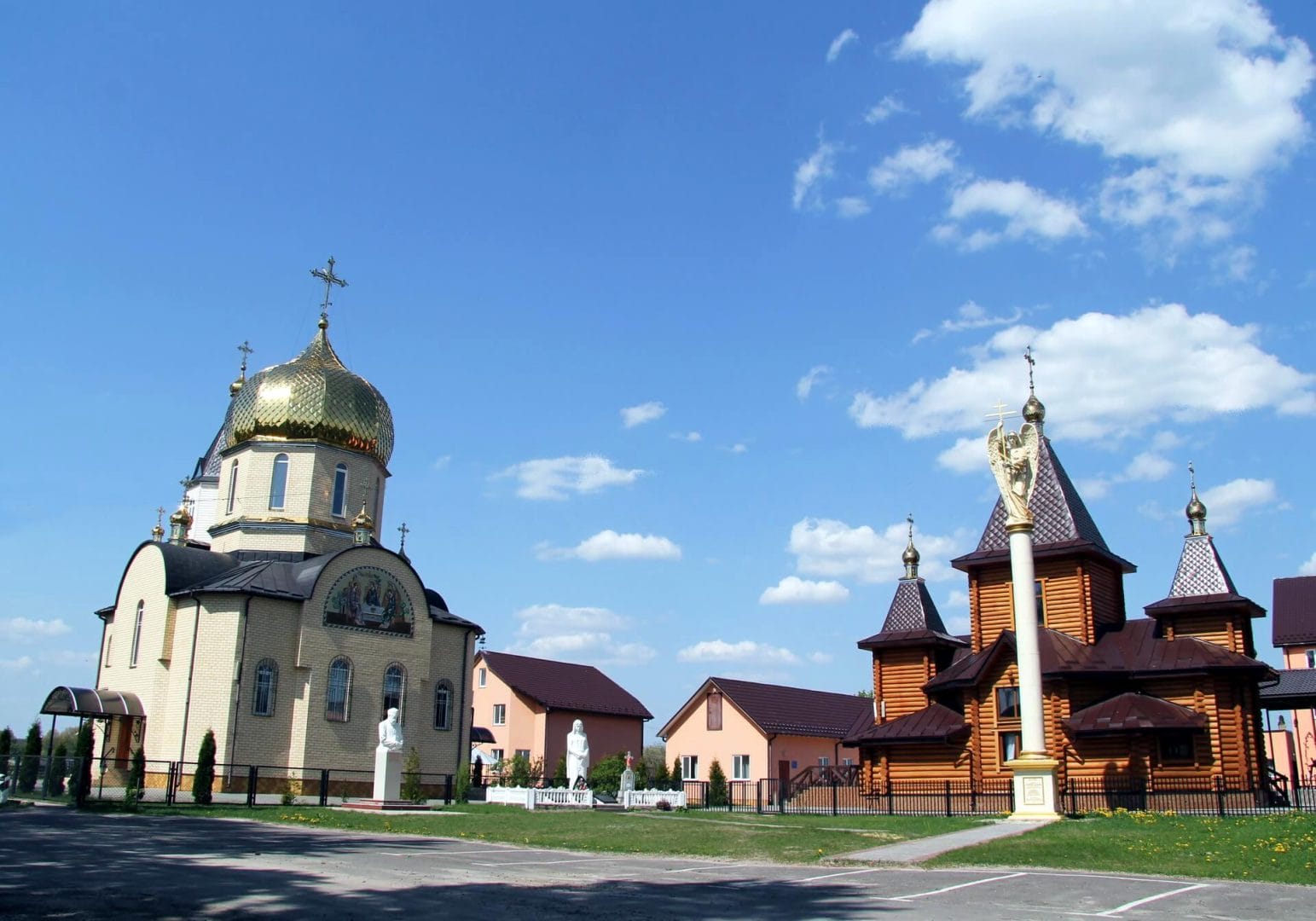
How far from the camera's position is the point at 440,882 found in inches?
463

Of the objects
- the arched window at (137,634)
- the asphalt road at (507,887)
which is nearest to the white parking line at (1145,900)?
the asphalt road at (507,887)

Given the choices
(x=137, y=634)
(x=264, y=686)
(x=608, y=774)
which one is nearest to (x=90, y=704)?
(x=137, y=634)

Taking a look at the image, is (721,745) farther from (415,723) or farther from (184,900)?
(184,900)

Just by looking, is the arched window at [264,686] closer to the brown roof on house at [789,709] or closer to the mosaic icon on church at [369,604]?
the mosaic icon on church at [369,604]

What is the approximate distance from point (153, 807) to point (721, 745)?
28.5 m

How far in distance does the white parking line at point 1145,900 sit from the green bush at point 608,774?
2584 centimetres

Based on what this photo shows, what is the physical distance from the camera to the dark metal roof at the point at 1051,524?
34375 millimetres

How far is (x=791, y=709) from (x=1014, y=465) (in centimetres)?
2510

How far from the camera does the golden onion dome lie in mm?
38000

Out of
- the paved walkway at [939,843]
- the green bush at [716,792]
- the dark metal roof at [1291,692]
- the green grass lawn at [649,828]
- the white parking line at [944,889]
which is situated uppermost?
the dark metal roof at [1291,692]

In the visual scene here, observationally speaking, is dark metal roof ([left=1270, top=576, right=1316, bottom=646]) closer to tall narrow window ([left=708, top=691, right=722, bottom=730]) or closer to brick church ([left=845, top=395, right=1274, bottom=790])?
brick church ([left=845, top=395, right=1274, bottom=790])

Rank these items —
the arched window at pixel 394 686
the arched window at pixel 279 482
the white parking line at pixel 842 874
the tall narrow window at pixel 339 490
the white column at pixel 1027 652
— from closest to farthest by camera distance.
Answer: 1. the white parking line at pixel 842 874
2. the white column at pixel 1027 652
3. the arched window at pixel 394 686
4. the arched window at pixel 279 482
5. the tall narrow window at pixel 339 490

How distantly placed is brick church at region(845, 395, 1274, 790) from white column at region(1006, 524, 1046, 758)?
5.59m

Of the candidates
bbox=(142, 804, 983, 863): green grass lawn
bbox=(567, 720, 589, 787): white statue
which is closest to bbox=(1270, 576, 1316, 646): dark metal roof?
bbox=(142, 804, 983, 863): green grass lawn
